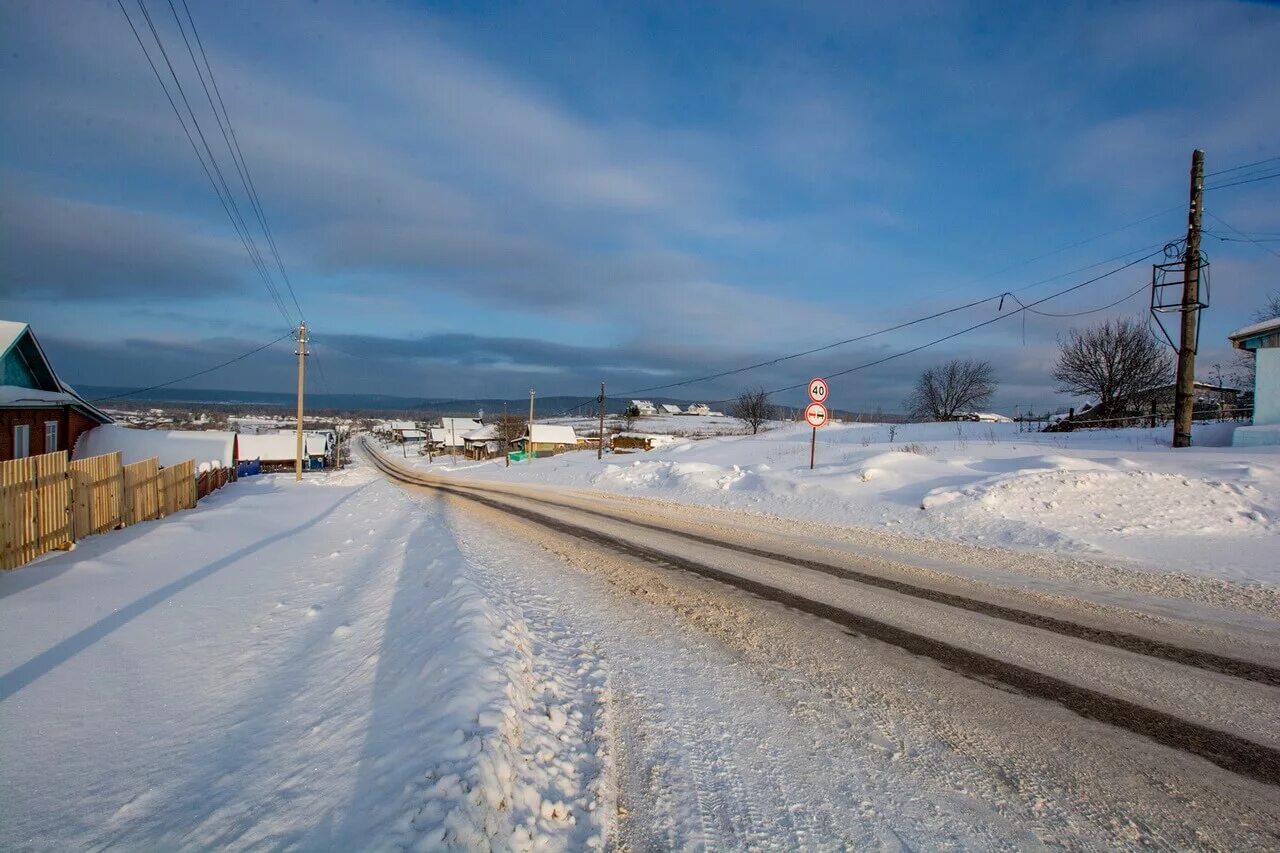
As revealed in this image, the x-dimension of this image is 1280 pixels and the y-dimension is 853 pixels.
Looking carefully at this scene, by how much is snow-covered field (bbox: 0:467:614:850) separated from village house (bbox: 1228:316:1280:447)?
2004 cm

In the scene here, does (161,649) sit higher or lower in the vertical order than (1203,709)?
lower

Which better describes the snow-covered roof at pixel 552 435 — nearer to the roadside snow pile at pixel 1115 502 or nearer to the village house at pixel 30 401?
the village house at pixel 30 401

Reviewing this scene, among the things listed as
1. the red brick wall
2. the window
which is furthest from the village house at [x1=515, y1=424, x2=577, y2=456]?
the window

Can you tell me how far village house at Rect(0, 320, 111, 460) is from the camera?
18.3 meters

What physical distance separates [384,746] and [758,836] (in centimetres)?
216

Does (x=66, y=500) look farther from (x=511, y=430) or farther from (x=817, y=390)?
(x=511, y=430)

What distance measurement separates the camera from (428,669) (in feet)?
14.2

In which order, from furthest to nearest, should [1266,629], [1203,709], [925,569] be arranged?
[925,569]
[1266,629]
[1203,709]

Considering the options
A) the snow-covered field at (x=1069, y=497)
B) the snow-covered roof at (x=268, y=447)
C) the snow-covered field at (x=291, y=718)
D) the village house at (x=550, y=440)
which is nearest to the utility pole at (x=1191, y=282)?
the snow-covered field at (x=1069, y=497)

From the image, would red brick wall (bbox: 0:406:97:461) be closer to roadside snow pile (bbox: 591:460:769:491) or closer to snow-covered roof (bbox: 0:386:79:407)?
snow-covered roof (bbox: 0:386:79:407)

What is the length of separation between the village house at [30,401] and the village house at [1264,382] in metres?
34.8

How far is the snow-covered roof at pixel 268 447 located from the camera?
64.9 m

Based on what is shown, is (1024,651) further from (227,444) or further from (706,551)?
(227,444)

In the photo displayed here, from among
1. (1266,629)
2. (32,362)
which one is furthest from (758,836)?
(32,362)
